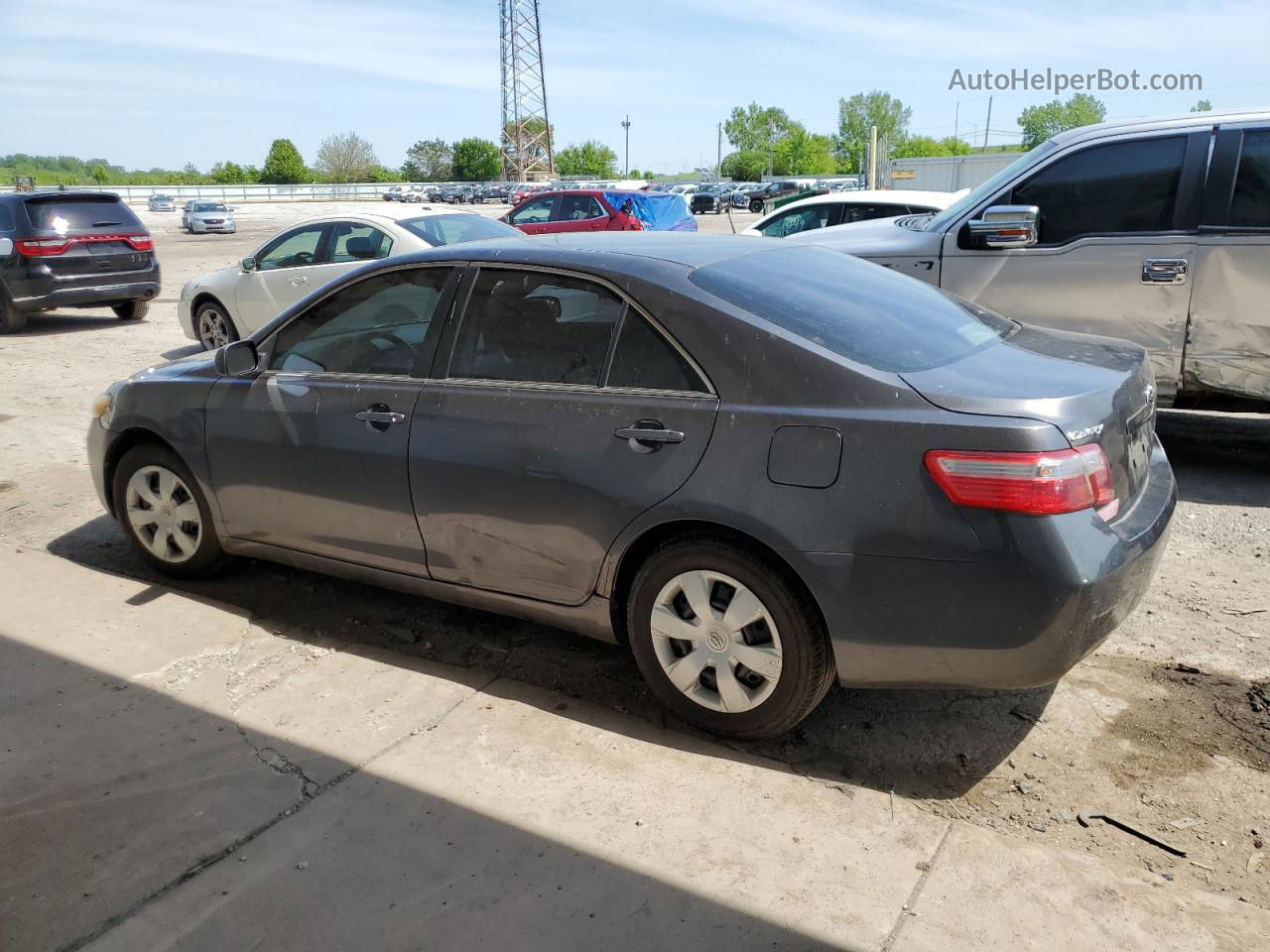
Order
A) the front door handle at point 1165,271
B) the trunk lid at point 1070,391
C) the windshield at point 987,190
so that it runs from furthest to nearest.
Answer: the windshield at point 987,190 < the front door handle at point 1165,271 < the trunk lid at point 1070,391

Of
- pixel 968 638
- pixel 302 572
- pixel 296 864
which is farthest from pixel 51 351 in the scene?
pixel 968 638

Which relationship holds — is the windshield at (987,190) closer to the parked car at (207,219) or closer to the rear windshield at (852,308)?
the rear windshield at (852,308)

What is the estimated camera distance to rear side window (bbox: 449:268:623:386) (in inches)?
144

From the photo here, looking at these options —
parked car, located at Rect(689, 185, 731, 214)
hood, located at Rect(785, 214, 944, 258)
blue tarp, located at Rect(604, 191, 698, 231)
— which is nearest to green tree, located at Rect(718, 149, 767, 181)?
parked car, located at Rect(689, 185, 731, 214)

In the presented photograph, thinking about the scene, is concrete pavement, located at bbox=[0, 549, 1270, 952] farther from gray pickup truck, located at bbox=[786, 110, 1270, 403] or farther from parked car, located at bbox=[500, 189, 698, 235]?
parked car, located at bbox=[500, 189, 698, 235]

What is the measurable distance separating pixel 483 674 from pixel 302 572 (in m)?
1.55

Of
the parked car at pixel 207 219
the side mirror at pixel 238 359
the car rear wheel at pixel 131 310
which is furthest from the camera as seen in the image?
the parked car at pixel 207 219

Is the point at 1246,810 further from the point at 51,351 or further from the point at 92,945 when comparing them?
the point at 51,351

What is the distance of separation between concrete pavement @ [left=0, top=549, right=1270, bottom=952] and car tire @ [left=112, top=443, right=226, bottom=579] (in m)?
0.86

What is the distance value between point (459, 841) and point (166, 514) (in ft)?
8.73

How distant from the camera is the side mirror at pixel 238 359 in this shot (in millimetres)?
4465

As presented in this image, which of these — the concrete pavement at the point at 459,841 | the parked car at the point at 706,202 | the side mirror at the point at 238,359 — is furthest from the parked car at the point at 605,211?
the parked car at the point at 706,202

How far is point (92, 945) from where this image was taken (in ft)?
8.63

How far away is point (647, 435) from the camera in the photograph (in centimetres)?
339
